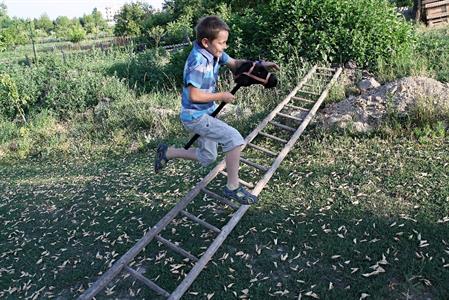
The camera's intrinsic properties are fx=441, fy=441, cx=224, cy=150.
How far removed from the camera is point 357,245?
388cm

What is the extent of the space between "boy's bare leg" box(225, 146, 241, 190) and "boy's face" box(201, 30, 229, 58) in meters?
0.90

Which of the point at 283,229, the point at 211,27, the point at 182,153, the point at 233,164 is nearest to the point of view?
the point at 211,27

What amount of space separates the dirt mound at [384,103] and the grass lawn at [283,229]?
0.30 metres

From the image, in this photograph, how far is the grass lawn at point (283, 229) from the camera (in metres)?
3.62

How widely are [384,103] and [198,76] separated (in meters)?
3.43

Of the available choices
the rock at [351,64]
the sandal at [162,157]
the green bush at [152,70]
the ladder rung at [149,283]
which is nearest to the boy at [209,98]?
the sandal at [162,157]

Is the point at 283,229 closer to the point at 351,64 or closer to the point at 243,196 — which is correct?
the point at 243,196

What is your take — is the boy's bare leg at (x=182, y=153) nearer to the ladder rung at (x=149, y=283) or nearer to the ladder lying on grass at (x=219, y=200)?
the ladder lying on grass at (x=219, y=200)

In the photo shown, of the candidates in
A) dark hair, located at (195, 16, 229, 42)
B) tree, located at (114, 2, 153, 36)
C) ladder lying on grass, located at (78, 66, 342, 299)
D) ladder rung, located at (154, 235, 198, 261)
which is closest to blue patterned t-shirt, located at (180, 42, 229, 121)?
dark hair, located at (195, 16, 229, 42)

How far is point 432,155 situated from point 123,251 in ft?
12.0

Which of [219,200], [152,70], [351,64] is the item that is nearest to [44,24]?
[152,70]

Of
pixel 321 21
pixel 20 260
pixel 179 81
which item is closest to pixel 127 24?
pixel 179 81

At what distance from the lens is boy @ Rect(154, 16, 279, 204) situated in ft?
12.6

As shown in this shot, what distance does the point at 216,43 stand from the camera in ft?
12.7
